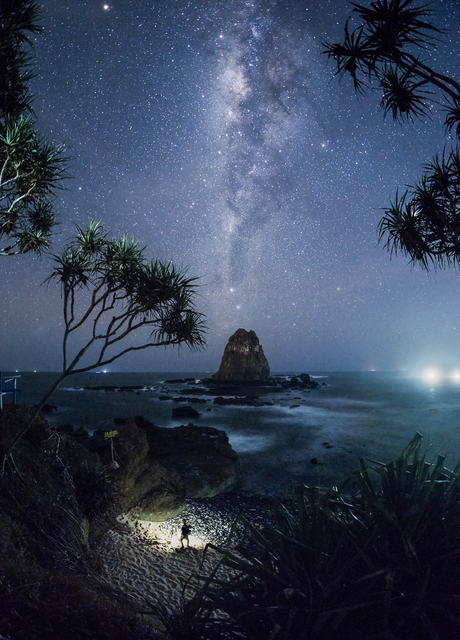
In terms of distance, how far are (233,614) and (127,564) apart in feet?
25.0

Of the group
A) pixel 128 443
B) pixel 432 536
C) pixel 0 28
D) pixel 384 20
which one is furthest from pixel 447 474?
pixel 128 443

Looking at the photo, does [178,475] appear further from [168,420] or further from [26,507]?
[168,420]

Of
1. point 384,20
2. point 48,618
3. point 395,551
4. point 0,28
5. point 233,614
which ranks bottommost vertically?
point 48,618

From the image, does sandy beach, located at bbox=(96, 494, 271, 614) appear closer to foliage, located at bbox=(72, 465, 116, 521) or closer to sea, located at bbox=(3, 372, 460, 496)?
foliage, located at bbox=(72, 465, 116, 521)

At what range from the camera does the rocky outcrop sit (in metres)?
10.6

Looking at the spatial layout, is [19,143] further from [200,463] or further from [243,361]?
[243,361]

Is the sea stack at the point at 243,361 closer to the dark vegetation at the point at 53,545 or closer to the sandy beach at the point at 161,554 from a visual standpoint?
the sandy beach at the point at 161,554

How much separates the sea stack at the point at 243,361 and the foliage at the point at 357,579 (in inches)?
4858

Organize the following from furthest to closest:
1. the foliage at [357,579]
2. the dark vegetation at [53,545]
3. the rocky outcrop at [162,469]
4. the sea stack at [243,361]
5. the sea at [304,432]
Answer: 1. the sea stack at [243,361]
2. the sea at [304,432]
3. the rocky outcrop at [162,469]
4. the dark vegetation at [53,545]
5. the foliage at [357,579]

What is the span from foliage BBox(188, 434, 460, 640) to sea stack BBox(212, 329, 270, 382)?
405ft

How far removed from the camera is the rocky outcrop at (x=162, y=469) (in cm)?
1062

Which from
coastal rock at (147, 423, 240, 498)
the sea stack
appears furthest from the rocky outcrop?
the sea stack

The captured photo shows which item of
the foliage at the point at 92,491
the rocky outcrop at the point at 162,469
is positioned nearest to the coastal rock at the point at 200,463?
the rocky outcrop at the point at 162,469

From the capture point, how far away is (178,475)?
1349cm
